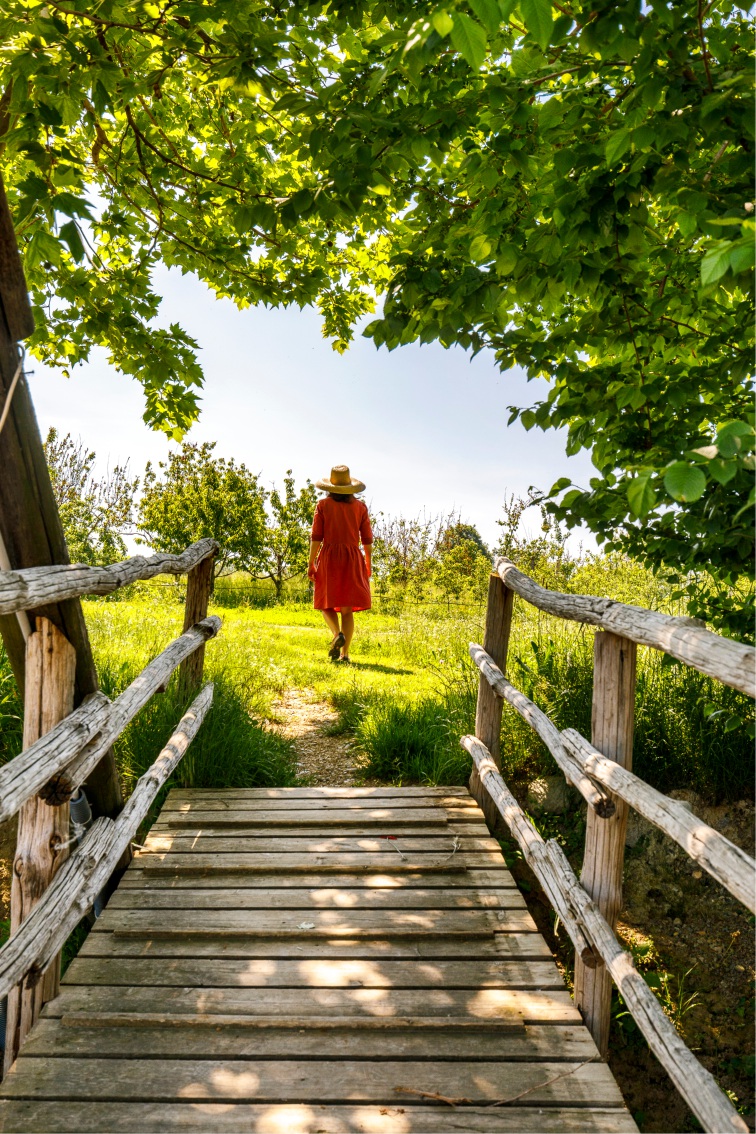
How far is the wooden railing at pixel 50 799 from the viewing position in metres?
2.07

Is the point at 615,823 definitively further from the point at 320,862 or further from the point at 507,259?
the point at 507,259

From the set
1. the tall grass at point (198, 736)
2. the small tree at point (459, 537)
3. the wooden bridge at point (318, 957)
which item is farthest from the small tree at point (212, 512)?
the wooden bridge at point (318, 957)

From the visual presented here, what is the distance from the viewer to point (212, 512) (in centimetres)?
1286

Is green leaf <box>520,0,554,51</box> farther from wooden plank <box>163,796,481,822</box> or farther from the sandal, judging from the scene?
the sandal

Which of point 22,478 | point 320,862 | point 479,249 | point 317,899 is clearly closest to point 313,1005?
point 317,899

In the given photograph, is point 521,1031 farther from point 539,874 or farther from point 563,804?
point 563,804

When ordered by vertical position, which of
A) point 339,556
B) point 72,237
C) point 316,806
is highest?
point 72,237

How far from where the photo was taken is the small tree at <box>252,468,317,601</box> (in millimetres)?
14147

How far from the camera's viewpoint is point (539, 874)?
9.32 feet

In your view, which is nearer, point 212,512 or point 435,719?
point 435,719

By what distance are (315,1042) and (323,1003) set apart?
0.16 metres

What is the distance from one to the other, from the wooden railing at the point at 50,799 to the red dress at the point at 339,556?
14.1 ft

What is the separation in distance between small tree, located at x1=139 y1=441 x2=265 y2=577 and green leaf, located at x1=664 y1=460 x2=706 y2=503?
38.7 feet

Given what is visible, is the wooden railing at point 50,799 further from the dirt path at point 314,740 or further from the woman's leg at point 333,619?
the woman's leg at point 333,619
